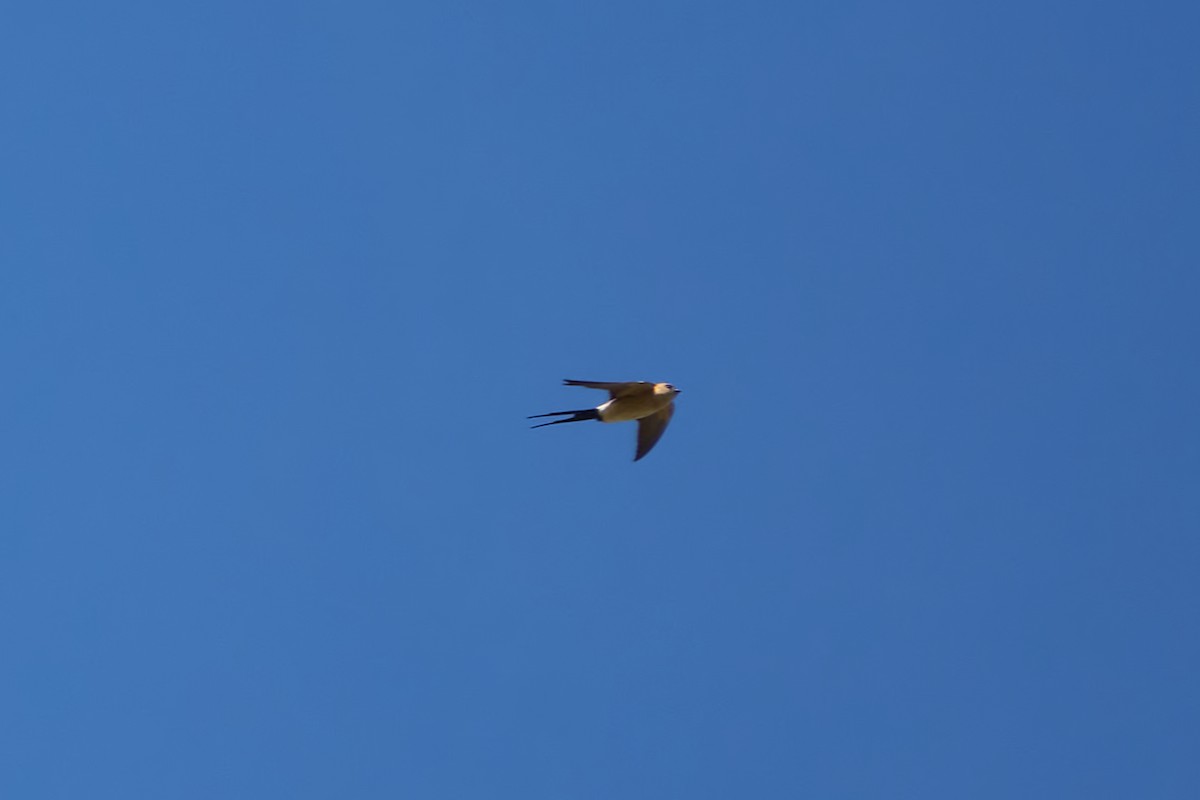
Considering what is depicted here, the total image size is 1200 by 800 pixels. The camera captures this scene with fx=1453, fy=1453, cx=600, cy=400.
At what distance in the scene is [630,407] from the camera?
11.7m

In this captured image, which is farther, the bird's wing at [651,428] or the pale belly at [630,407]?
the bird's wing at [651,428]

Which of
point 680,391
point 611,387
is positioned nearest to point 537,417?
point 611,387

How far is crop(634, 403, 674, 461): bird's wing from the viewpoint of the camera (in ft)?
40.7

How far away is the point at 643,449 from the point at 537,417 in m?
1.81

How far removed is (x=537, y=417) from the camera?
35.4 ft

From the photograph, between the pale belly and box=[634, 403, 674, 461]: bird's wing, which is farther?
box=[634, 403, 674, 461]: bird's wing

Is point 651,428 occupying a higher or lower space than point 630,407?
higher

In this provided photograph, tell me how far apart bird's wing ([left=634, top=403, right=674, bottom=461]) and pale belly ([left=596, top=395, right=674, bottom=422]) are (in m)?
0.49

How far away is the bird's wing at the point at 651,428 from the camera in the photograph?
12391 millimetres

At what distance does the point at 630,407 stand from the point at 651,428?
2.76 ft

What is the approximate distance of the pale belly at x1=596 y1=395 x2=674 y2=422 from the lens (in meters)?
11.6

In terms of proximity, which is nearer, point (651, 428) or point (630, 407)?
point (630, 407)

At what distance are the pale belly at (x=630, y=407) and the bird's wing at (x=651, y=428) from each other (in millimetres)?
490

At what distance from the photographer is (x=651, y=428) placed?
40.9 ft
